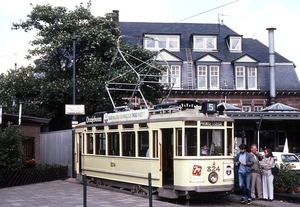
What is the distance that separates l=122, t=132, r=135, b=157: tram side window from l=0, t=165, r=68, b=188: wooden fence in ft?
18.7

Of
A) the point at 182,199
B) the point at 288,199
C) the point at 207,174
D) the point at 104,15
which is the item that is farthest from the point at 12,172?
the point at 104,15

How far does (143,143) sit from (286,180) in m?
4.46

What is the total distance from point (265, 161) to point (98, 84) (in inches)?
685

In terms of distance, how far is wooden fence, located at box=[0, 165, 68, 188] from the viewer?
20656mm

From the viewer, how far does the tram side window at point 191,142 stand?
48.0 ft

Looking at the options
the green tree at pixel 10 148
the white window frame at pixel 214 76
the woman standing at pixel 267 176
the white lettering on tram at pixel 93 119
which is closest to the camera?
the woman standing at pixel 267 176

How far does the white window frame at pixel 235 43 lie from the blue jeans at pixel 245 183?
3173 cm

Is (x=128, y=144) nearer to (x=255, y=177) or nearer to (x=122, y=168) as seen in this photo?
(x=122, y=168)

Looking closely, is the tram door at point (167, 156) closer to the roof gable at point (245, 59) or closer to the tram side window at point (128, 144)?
the tram side window at point (128, 144)

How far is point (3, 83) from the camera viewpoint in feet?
108

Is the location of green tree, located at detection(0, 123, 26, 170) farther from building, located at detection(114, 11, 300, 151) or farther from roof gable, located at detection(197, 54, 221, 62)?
roof gable, located at detection(197, 54, 221, 62)

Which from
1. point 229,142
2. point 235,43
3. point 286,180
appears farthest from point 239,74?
point 229,142

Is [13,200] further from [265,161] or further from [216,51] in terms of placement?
[216,51]

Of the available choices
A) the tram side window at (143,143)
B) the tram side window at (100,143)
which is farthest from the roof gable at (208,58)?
the tram side window at (143,143)
